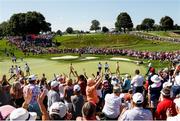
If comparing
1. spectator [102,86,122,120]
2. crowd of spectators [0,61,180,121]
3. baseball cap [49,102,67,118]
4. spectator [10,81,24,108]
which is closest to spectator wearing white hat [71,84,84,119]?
crowd of spectators [0,61,180,121]

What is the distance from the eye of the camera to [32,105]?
1168 cm

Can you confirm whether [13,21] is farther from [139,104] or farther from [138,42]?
[139,104]

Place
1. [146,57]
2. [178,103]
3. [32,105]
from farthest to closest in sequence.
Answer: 1. [146,57]
2. [32,105]
3. [178,103]

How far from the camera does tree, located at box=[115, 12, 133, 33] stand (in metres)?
176

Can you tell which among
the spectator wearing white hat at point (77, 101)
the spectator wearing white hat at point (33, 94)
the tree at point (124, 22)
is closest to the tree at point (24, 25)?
the tree at point (124, 22)

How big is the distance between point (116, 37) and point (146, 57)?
59.6 meters

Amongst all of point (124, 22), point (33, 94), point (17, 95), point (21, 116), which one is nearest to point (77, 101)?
point (33, 94)

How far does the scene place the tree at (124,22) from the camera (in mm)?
175875

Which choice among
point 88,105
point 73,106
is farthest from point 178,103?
point 73,106

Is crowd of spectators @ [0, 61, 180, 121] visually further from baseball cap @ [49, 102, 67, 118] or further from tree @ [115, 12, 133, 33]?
tree @ [115, 12, 133, 33]

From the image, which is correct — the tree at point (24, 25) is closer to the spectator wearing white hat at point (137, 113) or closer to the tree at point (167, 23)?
the tree at point (167, 23)

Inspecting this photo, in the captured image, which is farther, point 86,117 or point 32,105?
point 32,105

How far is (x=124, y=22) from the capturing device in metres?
175

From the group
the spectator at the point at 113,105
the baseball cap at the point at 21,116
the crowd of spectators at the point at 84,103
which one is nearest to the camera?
the baseball cap at the point at 21,116
